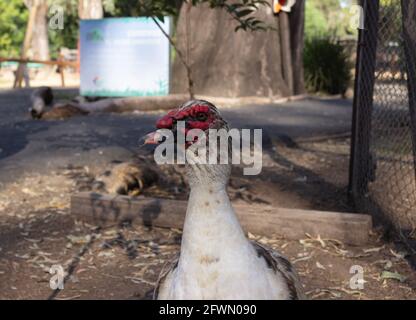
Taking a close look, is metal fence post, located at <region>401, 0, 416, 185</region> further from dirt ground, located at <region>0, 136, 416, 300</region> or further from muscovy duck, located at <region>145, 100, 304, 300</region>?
muscovy duck, located at <region>145, 100, 304, 300</region>

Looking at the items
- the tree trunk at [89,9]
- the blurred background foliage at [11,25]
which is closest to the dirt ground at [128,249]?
the tree trunk at [89,9]

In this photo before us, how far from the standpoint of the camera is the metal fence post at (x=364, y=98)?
5449mm

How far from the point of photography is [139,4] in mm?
5234

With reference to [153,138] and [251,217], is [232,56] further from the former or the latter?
[153,138]

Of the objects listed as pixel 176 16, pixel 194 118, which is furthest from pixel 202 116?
pixel 176 16

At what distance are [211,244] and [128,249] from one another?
2764 millimetres

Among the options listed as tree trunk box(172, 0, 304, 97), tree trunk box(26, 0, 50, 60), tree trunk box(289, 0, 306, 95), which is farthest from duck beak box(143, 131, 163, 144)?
tree trunk box(26, 0, 50, 60)

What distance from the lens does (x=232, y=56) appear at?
1448 cm

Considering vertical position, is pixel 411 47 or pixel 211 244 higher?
pixel 411 47

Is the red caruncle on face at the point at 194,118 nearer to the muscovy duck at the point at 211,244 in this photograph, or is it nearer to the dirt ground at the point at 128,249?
the muscovy duck at the point at 211,244

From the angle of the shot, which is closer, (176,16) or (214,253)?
(214,253)

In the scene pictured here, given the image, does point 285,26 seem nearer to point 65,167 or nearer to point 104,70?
point 104,70

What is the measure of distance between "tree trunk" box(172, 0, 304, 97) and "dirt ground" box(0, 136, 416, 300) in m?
7.82

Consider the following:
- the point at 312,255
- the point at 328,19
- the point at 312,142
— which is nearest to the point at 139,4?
the point at 312,255
